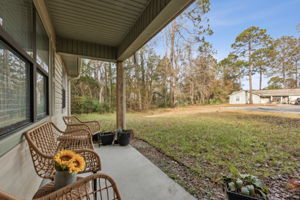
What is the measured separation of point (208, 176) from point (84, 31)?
339 cm

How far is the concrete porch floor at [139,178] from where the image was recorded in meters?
1.59

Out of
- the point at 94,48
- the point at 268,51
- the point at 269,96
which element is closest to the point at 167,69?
the point at 268,51

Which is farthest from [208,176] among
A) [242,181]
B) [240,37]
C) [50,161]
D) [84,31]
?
[240,37]

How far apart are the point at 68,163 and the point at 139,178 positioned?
1.27 meters

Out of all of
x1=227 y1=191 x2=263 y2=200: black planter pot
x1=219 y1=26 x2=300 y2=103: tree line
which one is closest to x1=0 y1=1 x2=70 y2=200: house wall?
x1=227 y1=191 x2=263 y2=200: black planter pot

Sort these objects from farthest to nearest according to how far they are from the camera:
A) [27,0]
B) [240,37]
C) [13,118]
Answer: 1. [240,37]
2. [27,0]
3. [13,118]

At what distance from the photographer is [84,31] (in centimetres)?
279

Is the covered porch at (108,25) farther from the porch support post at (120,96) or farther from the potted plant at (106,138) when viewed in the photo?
the potted plant at (106,138)

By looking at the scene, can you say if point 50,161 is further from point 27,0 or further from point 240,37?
point 240,37

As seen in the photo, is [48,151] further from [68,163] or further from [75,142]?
[68,163]

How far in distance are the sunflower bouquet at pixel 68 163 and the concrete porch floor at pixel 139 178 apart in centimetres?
89

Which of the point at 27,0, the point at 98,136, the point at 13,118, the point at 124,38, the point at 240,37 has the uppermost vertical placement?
the point at 240,37

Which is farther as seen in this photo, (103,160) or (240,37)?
(240,37)

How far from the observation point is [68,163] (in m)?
0.93
